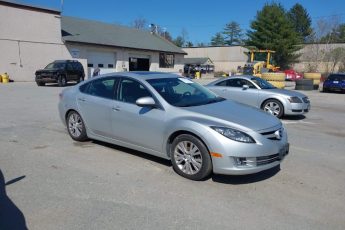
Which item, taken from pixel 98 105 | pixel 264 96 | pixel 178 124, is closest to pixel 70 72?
pixel 264 96

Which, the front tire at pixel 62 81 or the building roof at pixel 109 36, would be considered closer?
the front tire at pixel 62 81

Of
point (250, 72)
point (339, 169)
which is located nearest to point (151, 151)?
point (339, 169)

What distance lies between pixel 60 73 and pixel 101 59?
12075mm

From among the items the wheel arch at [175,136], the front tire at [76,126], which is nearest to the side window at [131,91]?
the wheel arch at [175,136]

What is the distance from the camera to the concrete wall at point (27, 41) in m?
26.3

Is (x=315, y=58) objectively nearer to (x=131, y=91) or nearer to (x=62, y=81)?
(x=62, y=81)

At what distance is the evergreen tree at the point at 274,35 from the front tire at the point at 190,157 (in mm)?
53679

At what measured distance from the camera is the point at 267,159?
15.4 ft

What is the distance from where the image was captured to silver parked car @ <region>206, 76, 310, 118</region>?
10344mm

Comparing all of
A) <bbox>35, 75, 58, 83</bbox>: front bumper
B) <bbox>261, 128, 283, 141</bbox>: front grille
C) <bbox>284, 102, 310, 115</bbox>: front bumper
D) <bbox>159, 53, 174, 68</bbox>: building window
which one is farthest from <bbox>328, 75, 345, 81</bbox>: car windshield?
<bbox>159, 53, 174, 68</bbox>: building window

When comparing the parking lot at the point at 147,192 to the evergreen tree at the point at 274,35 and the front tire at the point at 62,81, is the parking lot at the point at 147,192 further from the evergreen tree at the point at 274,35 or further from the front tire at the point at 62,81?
the evergreen tree at the point at 274,35

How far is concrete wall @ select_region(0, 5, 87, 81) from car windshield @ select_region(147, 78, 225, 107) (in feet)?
80.2

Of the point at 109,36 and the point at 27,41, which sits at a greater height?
the point at 109,36

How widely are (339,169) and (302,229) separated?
2.43 m
